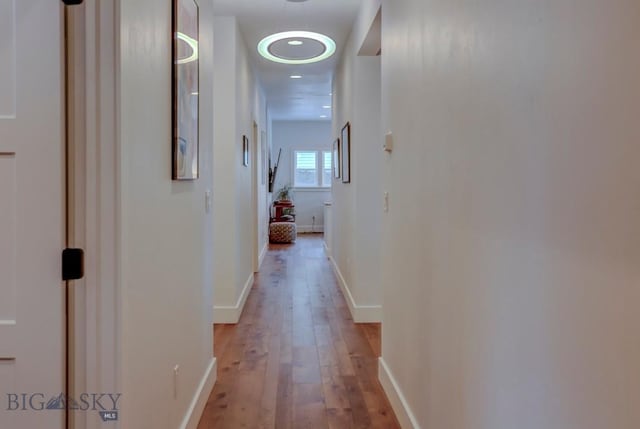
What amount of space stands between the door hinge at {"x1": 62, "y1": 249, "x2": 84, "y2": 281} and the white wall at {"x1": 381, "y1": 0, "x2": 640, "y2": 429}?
111 cm

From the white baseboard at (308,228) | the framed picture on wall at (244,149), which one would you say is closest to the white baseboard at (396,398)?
the framed picture on wall at (244,149)

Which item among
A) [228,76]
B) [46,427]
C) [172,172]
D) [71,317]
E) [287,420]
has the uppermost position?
[228,76]

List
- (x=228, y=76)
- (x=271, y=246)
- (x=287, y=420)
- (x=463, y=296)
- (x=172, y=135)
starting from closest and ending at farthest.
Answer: (x=463, y=296) → (x=172, y=135) → (x=287, y=420) → (x=228, y=76) → (x=271, y=246)

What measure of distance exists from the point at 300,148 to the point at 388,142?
8314mm

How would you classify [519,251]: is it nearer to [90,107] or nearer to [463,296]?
[463,296]

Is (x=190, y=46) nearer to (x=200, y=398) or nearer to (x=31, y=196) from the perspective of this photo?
(x=31, y=196)

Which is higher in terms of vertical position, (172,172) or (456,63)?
(456,63)

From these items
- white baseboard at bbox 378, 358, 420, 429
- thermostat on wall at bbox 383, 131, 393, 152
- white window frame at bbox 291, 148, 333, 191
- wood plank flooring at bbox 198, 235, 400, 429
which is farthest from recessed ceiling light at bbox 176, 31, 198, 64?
white window frame at bbox 291, 148, 333, 191

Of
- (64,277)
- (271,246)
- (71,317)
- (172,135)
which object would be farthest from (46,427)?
(271,246)

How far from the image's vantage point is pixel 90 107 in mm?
1208

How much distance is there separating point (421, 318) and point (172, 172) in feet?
3.89

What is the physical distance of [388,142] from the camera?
96.7 inches

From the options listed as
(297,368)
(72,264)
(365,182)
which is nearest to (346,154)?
(365,182)

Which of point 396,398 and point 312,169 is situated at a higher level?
point 312,169
